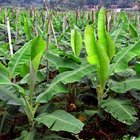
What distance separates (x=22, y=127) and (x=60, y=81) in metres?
1.25

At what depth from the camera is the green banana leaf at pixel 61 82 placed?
2109mm

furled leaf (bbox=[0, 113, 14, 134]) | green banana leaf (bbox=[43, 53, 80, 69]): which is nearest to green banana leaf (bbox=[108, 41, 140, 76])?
green banana leaf (bbox=[43, 53, 80, 69])

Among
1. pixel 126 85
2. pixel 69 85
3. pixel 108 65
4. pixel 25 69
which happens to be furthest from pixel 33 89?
pixel 126 85

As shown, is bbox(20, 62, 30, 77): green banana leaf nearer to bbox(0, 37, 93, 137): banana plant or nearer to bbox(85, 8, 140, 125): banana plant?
bbox(0, 37, 93, 137): banana plant

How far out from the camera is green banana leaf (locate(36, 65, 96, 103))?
211 centimetres

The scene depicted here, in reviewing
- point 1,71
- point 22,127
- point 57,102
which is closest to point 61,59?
point 1,71

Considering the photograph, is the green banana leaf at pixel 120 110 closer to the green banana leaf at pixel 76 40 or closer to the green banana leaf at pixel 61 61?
the green banana leaf at pixel 61 61

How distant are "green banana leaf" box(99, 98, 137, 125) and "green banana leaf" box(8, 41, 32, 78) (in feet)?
3.35

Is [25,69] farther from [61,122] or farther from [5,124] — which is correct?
[61,122]

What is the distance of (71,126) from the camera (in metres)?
1.83

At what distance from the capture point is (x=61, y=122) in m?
1.92

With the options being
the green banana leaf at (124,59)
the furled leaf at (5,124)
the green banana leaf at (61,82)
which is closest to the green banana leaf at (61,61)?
the green banana leaf at (61,82)

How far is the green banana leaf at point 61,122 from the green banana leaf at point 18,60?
66 centimetres

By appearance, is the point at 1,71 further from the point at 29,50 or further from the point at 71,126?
the point at 71,126
